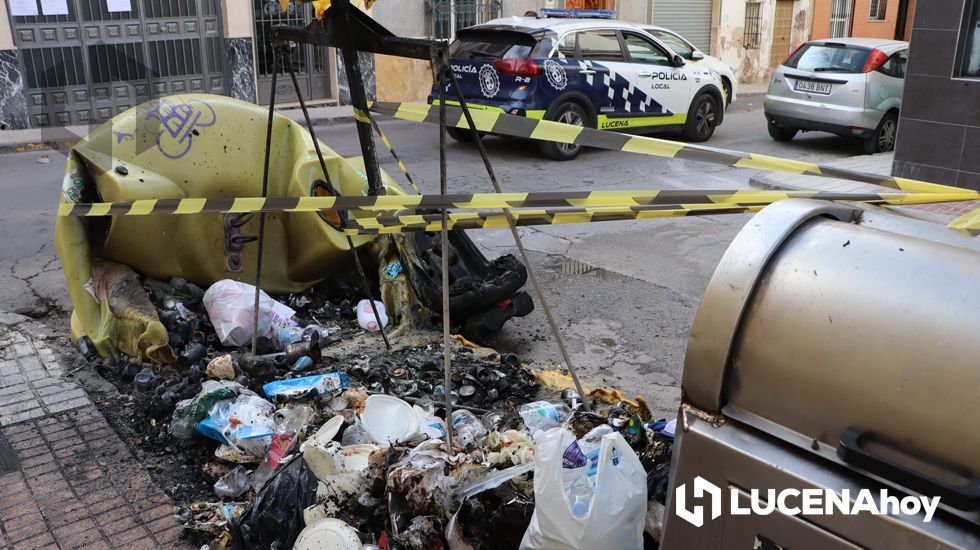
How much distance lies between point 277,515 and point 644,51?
33.7ft

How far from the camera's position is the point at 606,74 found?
11.7 meters

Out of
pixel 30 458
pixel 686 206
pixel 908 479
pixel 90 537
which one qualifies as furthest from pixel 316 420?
pixel 908 479

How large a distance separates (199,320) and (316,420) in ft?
5.24

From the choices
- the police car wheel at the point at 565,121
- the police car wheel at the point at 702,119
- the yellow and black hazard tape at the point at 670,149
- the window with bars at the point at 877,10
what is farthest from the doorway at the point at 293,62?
the window with bars at the point at 877,10

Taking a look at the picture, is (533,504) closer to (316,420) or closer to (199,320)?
(316,420)

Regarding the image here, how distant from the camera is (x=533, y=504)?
309cm

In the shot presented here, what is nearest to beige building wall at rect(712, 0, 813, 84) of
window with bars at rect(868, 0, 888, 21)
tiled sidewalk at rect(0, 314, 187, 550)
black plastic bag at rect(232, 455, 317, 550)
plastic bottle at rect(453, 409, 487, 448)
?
window with bars at rect(868, 0, 888, 21)

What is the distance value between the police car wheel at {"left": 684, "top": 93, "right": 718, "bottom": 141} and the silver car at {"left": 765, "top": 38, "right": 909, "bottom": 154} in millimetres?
938

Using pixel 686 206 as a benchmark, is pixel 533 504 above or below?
below

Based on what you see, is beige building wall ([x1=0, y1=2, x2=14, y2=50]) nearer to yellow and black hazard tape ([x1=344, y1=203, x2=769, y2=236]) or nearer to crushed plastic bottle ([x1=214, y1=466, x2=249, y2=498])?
yellow and black hazard tape ([x1=344, y1=203, x2=769, y2=236])

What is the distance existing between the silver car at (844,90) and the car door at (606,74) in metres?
2.24

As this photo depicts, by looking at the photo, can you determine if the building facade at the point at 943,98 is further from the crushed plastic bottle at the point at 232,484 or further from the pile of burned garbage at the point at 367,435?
the crushed plastic bottle at the point at 232,484

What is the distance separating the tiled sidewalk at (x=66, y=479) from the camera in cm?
350

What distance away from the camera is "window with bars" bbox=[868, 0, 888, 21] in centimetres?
2373
